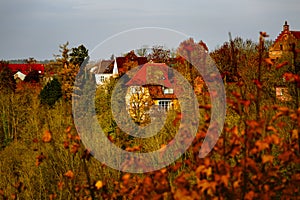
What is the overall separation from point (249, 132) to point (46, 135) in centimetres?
163

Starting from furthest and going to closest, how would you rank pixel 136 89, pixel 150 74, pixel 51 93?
pixel 51 93
pixel 150 74
pixel 136 89

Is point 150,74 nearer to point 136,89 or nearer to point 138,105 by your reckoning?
point 136,89

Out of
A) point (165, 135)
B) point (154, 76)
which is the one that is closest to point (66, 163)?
point (165, 135)

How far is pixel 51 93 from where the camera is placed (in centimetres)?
3084

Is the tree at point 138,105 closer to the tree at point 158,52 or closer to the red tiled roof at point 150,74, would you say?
the red tiled roof at point 150,74

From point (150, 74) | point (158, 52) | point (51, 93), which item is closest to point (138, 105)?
point (150, 74)

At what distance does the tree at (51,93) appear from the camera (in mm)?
29663

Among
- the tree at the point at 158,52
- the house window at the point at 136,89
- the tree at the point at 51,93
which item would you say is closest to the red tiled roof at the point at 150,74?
the house window at the point at 136,89

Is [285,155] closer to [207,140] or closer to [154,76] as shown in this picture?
[207,140]

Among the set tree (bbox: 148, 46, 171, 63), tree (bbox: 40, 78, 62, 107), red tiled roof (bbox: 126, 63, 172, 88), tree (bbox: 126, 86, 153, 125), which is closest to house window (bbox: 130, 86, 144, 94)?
tree (bbox: 126, 86, 153, 125)

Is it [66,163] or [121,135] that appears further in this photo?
[121,135]

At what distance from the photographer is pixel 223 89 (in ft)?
14.3

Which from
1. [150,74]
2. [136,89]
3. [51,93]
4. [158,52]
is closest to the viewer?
[136,89]

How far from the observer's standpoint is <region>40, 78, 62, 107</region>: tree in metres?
29.7
